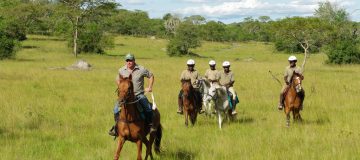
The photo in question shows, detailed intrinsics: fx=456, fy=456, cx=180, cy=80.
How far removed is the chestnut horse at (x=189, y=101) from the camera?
533 inches

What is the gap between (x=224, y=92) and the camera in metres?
14.2

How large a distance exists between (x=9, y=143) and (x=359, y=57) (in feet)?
143

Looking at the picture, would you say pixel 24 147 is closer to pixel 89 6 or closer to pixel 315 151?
pixel 315 151

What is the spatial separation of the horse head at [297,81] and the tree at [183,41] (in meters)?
46.5

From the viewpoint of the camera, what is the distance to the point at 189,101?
13.7 m

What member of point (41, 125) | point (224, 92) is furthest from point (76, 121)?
point (224, 92)

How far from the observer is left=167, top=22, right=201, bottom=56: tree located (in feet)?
198

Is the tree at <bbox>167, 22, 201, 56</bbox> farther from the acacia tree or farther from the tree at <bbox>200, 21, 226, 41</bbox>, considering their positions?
the tree at <bbox>200, 21, 226, 41</bbox>

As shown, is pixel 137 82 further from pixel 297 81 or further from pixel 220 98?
pixel 297 81

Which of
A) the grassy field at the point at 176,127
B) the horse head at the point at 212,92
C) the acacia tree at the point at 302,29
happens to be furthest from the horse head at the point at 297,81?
the acacia tree at the point at 302,29

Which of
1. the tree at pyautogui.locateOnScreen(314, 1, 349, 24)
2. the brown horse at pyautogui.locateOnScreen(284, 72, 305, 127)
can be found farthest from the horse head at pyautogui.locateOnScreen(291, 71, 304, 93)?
the tree at pyautogui.locateOnScreen(314, 1, 349, 24)

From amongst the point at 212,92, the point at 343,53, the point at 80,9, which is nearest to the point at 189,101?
the point at 212,92

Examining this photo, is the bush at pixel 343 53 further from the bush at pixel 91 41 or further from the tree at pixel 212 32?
the tree at pixel 212 32

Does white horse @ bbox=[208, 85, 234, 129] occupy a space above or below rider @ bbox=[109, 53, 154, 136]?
below
